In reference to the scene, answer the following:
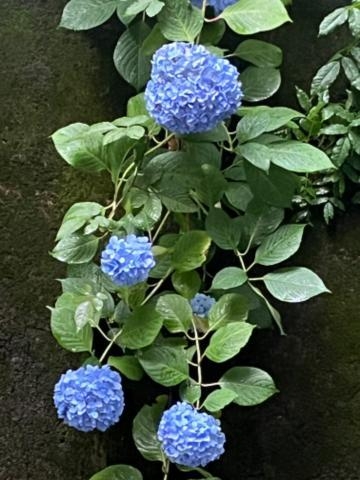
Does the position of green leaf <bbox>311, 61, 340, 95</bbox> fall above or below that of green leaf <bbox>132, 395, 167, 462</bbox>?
above

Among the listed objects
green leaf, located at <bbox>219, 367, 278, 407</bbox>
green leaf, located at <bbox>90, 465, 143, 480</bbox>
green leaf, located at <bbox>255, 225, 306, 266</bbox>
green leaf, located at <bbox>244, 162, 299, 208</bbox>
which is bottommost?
green leaf, located at <bbox>90, 465, 143, 480</bbox>

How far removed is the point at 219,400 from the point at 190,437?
0.29 ft

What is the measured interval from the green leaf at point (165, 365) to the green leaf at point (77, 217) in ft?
0.70

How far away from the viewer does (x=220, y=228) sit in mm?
1160

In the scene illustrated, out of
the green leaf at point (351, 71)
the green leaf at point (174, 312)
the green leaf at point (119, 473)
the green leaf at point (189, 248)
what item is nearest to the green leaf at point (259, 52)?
the green leaf at point (351, 71)

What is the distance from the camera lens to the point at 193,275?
45.3 inches

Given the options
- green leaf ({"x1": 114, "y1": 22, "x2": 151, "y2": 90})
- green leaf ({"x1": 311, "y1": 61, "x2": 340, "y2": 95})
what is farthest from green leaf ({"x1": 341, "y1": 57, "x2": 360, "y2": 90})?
green leaf ({"x1": 114, "y1": 22, "x2": 151, "y2": 90})

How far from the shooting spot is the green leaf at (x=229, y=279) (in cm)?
112

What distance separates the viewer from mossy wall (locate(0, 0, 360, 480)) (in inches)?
46.9

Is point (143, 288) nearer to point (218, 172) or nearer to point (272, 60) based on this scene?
point (218, 172)

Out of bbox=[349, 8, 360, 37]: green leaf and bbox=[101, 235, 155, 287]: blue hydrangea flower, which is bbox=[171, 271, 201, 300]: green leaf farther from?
bbox=[349, 8, 360, 37]: green leaf

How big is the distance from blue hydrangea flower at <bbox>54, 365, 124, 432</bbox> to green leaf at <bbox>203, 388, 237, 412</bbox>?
0.13m

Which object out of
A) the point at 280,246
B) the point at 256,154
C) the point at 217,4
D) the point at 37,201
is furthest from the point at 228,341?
the point at 217,4

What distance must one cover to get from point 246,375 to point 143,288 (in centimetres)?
21
